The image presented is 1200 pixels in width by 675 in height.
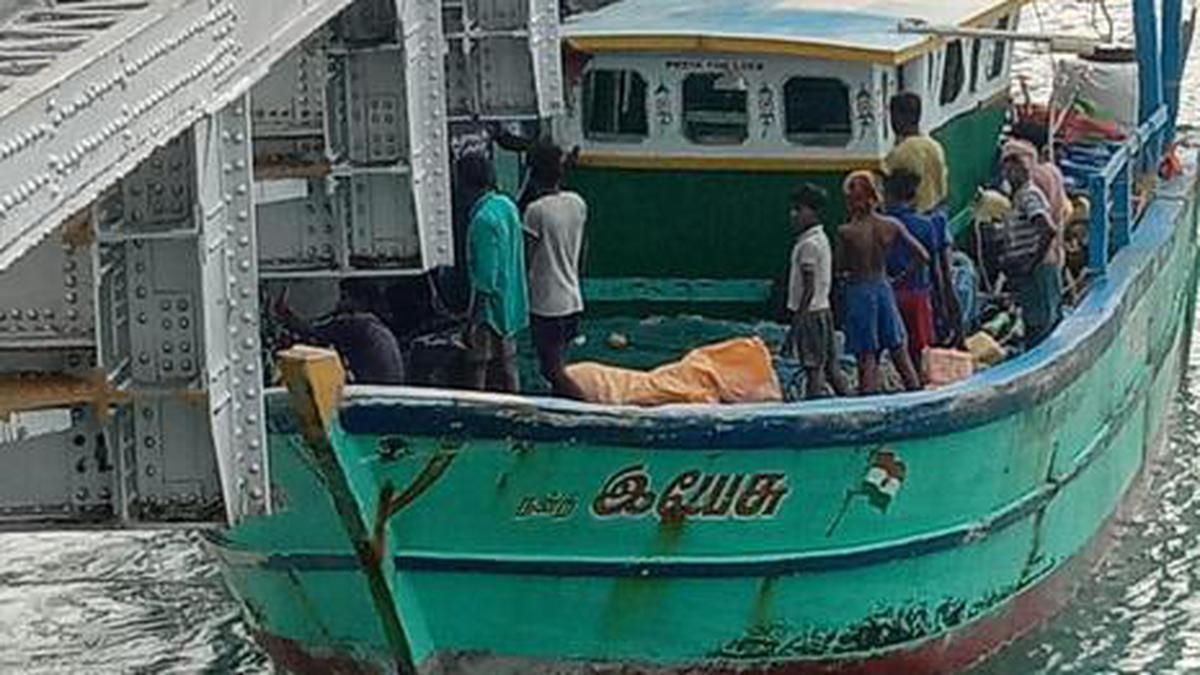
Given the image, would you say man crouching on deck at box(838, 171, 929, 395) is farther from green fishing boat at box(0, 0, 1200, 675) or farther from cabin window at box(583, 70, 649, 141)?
cabin window at box(583, 70, 649, 141)

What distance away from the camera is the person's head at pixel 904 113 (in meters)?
13.3

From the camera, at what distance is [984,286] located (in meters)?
14.5

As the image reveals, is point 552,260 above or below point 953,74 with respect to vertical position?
below

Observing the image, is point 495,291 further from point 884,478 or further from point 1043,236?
point 1043,236

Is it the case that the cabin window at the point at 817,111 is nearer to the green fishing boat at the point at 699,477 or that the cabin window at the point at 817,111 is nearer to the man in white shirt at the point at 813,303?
the green fishing boat at the point at 699,477

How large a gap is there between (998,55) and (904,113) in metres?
2.83

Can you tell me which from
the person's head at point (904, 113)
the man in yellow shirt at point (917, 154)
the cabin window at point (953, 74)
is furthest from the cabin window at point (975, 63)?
the person's head at point (904, 113)

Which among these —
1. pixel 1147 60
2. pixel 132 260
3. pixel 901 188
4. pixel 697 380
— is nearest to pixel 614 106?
pixel 901 188

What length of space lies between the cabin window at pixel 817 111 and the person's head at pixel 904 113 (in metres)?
0.23

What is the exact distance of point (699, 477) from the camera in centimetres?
1098

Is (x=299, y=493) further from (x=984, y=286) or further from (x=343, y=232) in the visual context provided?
(x=984, y=286)

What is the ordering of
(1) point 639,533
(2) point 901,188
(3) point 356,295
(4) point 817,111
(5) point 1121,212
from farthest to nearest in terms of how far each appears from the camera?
(5) point 1121,212
(4) point 817,111
(2) point 901,188
(3) point 356,295
(1) point 639,533

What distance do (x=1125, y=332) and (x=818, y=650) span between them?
357cm

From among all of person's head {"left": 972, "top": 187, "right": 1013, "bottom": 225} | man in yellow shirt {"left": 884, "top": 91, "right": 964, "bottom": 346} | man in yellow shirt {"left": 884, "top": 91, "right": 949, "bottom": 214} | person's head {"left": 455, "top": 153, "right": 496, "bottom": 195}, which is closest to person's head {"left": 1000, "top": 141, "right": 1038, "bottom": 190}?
person's head {"left": 972, "top": 187, "right": 1013, "bottom": 225}
